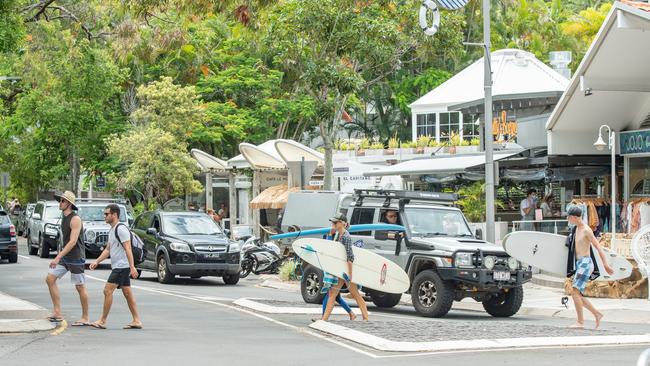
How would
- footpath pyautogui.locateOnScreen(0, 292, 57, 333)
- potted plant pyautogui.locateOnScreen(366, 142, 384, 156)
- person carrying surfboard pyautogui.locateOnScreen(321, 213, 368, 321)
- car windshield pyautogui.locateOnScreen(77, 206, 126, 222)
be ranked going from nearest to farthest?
1. footpath pyautogui.locateOnScreen(0, 292, 57, 333)
2. person carrying surfboard pyautogui.locateOnScreen(321, 213, 368, 321)
3. car windshield pyautogui.locateOnScreen(77, 206, 126, 222)
4. potted plant pyautogui.locateOnScreen(366, 142, 384, 156)

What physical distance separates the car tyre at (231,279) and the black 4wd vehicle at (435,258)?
6746mm

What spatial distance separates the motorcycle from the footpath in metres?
10.8

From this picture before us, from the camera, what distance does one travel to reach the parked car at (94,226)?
1374 inches

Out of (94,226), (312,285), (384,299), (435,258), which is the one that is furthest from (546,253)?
(94,226)

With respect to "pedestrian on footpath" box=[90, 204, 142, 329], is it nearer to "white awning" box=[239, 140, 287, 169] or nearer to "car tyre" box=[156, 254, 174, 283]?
"car tyre" box=[156, 254, 174, 283]

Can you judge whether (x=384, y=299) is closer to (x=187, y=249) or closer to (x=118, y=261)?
(x=118, y=261)

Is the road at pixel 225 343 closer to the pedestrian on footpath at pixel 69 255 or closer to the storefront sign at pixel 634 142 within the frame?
the pedestrian on footpath at pixel 69 255

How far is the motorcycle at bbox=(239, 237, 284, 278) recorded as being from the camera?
31.2m

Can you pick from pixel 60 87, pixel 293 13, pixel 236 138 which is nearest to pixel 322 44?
pixel 293 13

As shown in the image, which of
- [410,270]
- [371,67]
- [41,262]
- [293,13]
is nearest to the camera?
[410,270]

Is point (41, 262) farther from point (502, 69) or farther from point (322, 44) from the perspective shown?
point (502, 69)

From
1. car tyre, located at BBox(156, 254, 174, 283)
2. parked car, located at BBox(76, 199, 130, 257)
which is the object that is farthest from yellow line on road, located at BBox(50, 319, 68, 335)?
parked car, located at BBox(76, 199, 130, 257)

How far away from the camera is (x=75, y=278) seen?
1662 centimetres

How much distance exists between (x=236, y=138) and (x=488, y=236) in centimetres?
2929
